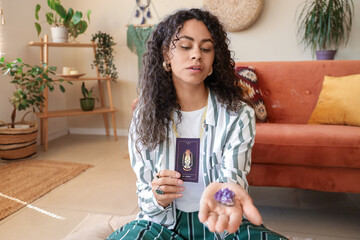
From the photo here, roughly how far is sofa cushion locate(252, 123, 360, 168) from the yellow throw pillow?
29 centimetres

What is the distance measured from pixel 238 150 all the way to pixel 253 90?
1.17 meters

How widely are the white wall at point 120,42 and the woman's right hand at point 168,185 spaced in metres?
2.70

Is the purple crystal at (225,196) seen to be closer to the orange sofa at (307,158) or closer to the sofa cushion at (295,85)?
the orange sofa at (307,158)

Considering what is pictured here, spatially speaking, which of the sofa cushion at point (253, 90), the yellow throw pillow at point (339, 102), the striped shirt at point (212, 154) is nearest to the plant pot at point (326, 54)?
the yellow throw pillow at point (339, 102)

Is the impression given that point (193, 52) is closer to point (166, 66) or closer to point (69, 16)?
point (166, 66)

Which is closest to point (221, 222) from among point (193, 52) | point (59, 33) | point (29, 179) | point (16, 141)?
point (193, 52)

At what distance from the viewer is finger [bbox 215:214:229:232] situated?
26.1 inches

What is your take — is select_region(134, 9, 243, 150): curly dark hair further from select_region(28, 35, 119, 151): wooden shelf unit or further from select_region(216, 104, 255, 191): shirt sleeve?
select_region(28, 35, 119, 151): wooden shelf unit

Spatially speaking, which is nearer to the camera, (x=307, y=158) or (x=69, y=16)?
(x=307, y=158)

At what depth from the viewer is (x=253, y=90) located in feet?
6.70

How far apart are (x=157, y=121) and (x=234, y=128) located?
26 cm

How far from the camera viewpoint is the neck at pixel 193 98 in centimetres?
106

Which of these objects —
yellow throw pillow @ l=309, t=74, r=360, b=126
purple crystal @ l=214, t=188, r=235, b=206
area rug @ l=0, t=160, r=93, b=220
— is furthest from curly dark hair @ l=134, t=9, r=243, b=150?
area rug @ l=0, t=160, r=93, b=220

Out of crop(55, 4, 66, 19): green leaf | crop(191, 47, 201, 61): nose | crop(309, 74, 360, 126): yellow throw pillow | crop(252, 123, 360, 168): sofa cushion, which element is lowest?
crop(252, 123, 360, 168): sofa cushion
